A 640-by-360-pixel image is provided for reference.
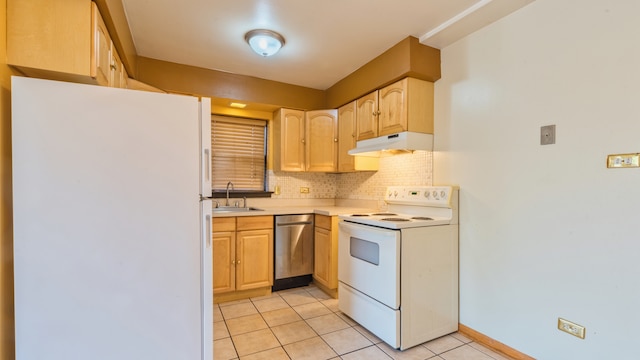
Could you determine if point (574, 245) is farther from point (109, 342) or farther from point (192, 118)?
point (109, 342)

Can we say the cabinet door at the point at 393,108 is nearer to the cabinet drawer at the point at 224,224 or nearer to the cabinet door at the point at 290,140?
the cabinet door at the point at 290,140

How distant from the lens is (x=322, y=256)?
10.1 ft

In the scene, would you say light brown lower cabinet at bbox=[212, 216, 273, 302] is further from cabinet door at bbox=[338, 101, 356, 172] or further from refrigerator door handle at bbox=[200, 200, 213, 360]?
refrigerator door handle at bbox=[200, 200, 213, 360]

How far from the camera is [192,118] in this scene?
1.42 meters

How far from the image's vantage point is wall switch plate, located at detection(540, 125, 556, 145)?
5.78 ft

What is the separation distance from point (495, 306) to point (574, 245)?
69cm

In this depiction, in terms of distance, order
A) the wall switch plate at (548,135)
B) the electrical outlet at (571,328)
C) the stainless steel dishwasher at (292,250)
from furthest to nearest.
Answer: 1. the stainless steel dishwasher at (292,250)
2. the wall switch plate at (548,135)
3. the electrical outlet at (571,328)

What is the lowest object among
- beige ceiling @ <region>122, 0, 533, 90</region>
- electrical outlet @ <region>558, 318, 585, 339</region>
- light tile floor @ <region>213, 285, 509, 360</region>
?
light tile floor @ <region>213, 285, 509, 360</region>

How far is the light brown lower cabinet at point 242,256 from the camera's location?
282 centimetres

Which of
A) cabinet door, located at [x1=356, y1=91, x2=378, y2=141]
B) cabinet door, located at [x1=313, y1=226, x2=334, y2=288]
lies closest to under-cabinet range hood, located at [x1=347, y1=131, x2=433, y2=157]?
cabinet door, located at [x1=356, y1=91, x2=378, y2=141]

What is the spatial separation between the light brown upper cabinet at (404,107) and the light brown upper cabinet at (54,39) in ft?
6.88

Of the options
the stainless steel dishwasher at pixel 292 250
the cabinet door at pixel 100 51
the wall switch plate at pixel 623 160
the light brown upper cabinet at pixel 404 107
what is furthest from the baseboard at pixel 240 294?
the wall switch plate at pixel 623 160

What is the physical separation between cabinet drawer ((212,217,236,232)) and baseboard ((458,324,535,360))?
217 centimetres

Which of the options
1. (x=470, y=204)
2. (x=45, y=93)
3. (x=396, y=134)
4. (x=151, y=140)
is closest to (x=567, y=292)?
(x=470, y=204)
